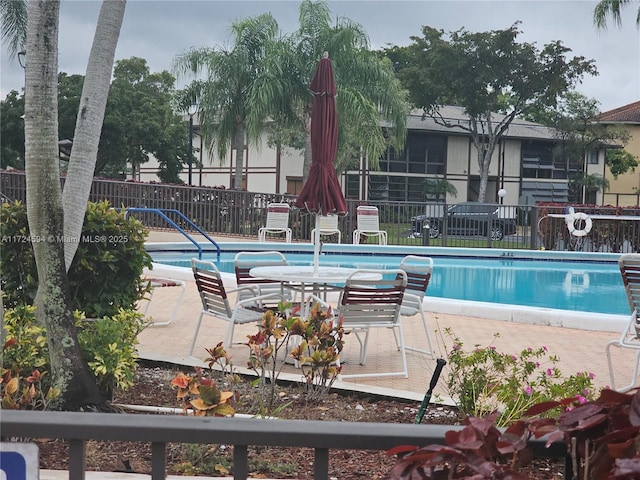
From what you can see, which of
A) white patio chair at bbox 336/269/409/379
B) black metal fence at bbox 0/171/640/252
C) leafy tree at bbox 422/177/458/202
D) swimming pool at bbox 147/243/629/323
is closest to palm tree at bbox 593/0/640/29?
black metal fence at bbox 0/171/640/252

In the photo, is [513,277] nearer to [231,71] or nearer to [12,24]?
[231,71]

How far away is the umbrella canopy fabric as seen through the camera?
7020 millimetres

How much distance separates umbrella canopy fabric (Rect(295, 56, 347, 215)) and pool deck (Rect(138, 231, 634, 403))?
1.26 m

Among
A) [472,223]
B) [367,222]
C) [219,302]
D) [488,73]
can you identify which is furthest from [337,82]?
[219,302]

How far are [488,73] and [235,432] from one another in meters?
35.8

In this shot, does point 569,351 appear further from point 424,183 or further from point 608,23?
point 424,183

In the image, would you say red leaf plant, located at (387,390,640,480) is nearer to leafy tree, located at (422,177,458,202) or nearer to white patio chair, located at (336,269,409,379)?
white patio chair, located at (336,269,409,379)

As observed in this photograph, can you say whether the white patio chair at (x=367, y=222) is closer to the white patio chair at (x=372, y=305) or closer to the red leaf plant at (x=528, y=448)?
the white patio chair at (x=372, y=305)

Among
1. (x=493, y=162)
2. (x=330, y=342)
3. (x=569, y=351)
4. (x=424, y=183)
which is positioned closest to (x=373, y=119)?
(x=424, y=183)

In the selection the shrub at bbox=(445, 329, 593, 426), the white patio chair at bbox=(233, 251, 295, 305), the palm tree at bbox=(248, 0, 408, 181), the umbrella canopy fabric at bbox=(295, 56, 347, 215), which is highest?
the palm tree at bbox=(248, 0, 408, 181)

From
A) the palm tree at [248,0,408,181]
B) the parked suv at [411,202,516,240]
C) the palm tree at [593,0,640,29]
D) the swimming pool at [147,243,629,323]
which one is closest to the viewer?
the swimming pool at [147,243,629,323]

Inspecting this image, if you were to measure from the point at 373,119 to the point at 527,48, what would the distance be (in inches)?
466

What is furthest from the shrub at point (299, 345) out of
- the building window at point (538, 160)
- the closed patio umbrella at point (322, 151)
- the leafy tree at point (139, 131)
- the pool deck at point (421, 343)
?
the building window at point (538, 160)

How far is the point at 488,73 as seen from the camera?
35875mm
